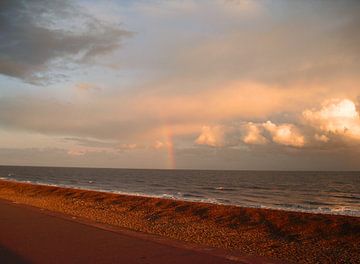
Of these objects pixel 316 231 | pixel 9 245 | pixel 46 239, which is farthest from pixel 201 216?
pixel 9 245

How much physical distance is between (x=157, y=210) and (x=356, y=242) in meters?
11.4

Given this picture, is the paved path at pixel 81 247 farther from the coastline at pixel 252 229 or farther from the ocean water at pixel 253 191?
the ocean water at pixel 253 191

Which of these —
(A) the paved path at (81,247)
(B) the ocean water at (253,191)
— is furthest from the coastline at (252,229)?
(B) the ocean water at (253,191)

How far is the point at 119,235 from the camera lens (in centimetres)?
1253

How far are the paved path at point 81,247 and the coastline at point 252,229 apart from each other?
72.7 inches

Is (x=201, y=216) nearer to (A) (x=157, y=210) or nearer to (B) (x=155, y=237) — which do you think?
(A) (x=157, y=210)

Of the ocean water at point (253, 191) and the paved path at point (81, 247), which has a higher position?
the paved path at point (81, 247)

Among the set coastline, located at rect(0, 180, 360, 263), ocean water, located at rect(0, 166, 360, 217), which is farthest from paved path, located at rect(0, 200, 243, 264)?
ocean water, located at rect(0, 166, 360, 217)

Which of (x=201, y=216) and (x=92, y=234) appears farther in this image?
(x=201, y=216)

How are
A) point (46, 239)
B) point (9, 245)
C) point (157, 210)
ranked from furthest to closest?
point (157, 210), point (46, 239), point (9, 245)

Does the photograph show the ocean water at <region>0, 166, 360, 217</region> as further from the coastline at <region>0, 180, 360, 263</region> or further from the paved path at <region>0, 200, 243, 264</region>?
the paved path at <region>0, 200, 243, 264</region>

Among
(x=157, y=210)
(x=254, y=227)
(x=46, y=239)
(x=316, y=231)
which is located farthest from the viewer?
(x=157, y=210)

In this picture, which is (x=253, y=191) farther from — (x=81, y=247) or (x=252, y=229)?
(x=81, y=247)

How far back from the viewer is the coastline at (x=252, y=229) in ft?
36.6
